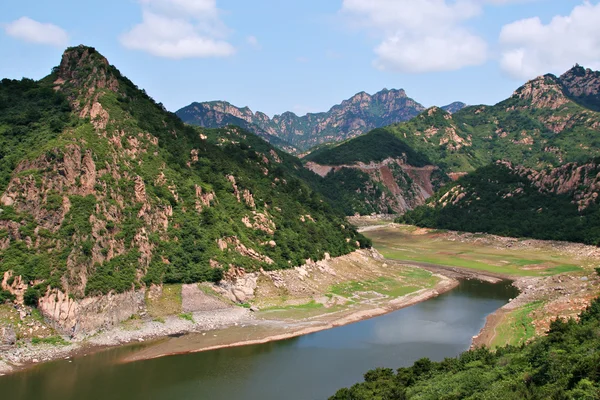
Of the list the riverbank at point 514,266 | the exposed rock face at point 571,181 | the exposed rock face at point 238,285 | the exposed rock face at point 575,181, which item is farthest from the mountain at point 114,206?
the exposed rock face at point 571,181

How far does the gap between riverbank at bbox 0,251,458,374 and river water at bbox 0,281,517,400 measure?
6.15ft

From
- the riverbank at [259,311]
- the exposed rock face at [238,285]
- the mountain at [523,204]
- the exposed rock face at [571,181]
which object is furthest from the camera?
the exposed rock face at [571,181]

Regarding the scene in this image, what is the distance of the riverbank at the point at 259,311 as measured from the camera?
2055 inches

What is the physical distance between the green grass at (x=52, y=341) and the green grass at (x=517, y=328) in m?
41.1

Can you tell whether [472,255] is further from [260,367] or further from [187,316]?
[260,367]

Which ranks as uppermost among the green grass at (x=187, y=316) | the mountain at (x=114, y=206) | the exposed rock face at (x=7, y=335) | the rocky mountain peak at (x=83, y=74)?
the rocky mountain peak at (x=83, y=74)

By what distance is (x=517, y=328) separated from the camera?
58.8 meters

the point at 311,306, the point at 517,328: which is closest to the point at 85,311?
the point at 311,306

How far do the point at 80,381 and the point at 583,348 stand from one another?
124 ft

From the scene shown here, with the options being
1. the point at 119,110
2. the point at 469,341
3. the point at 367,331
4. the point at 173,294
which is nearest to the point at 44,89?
the point at 119,110

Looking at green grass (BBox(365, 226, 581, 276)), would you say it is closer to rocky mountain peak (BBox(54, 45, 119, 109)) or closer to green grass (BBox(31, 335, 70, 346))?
rocky mountain peak (BBox(54, 45, 119, 109))

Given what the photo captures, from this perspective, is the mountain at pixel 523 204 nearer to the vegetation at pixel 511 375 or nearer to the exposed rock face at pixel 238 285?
the exposed rock face at pixel 238 285

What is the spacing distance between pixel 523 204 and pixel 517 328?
9468 cm

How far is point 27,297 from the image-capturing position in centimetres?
5250
